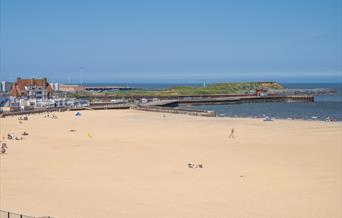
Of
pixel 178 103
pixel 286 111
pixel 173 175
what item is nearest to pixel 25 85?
pixel 178 103

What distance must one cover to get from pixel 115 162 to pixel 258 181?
22.0 ft

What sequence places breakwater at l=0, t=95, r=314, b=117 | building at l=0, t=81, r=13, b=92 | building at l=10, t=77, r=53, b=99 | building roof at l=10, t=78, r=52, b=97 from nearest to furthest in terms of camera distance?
breakwater at l=0, t=95, r=314, b=117 → building at l=10, t=77, r=53, b=99 → building roof at l=10, t=78, r=52, b=97 → building at l=0, t=81, r=13, b=92

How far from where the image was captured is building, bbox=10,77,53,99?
93.9m

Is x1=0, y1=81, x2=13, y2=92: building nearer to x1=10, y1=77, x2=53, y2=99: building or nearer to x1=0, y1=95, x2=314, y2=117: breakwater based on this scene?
x1=10, y1=77, x2=53, y2=99: building

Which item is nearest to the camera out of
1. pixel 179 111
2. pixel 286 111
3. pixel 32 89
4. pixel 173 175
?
pixel 173 175

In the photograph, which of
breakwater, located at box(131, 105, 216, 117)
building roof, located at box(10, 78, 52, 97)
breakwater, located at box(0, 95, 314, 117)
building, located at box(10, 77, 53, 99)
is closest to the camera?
breakwater, located at box(131, 105, 216, 117)

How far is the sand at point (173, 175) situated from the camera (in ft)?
49.0

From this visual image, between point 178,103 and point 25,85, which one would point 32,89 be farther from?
point 178,103

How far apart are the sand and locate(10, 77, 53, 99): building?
59618 millimetres

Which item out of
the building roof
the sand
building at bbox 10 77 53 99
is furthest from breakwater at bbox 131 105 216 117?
the building roof

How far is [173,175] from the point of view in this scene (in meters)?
20.0

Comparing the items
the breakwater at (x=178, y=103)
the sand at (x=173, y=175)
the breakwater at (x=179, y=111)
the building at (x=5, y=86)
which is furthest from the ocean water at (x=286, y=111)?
the building at (x=5, y=86)

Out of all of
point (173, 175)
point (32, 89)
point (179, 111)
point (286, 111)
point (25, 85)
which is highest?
point (25, 85)

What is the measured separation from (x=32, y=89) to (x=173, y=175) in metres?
78.5
